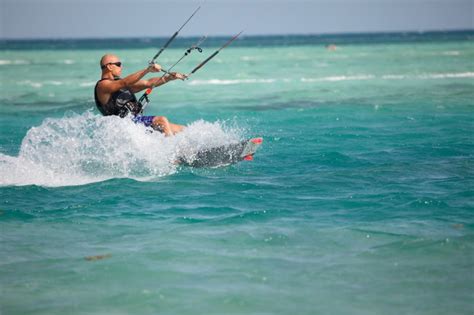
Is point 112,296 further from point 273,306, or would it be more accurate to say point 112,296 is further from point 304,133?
point 304,133

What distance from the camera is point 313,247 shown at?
9008mm

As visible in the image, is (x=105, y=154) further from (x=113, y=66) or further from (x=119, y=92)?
(x=113, y=66)

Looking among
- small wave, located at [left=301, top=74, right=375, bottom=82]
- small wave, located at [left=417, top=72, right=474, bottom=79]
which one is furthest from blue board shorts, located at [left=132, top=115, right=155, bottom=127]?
small wave, located at [left=417, top=72, right=474, bottom=79]

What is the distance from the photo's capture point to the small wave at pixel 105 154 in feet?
43.5

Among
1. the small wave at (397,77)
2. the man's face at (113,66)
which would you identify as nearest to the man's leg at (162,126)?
the man's face at (113,66)

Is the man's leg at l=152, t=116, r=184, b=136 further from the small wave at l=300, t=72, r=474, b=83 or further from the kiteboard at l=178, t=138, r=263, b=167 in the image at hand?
the small wave at l=300, t=72, r=474, b=83

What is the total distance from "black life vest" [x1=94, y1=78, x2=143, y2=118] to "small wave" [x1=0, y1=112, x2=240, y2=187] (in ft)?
0.60

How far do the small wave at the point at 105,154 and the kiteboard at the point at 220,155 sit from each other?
142 millimetres

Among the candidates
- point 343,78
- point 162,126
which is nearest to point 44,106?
point 162,126

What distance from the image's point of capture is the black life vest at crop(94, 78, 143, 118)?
43.4 ft

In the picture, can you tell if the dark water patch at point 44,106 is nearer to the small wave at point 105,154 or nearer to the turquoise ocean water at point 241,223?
the turquoise ocean water at point 241,223

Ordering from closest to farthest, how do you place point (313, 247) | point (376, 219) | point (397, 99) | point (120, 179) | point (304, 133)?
point (313, 247) → point (376, 219) → point (120, 179) → point (304, 133) → point (397, 99)

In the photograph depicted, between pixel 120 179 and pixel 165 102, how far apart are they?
17.2 m

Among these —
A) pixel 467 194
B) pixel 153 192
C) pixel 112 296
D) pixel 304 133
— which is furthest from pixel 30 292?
pixel 304 133
